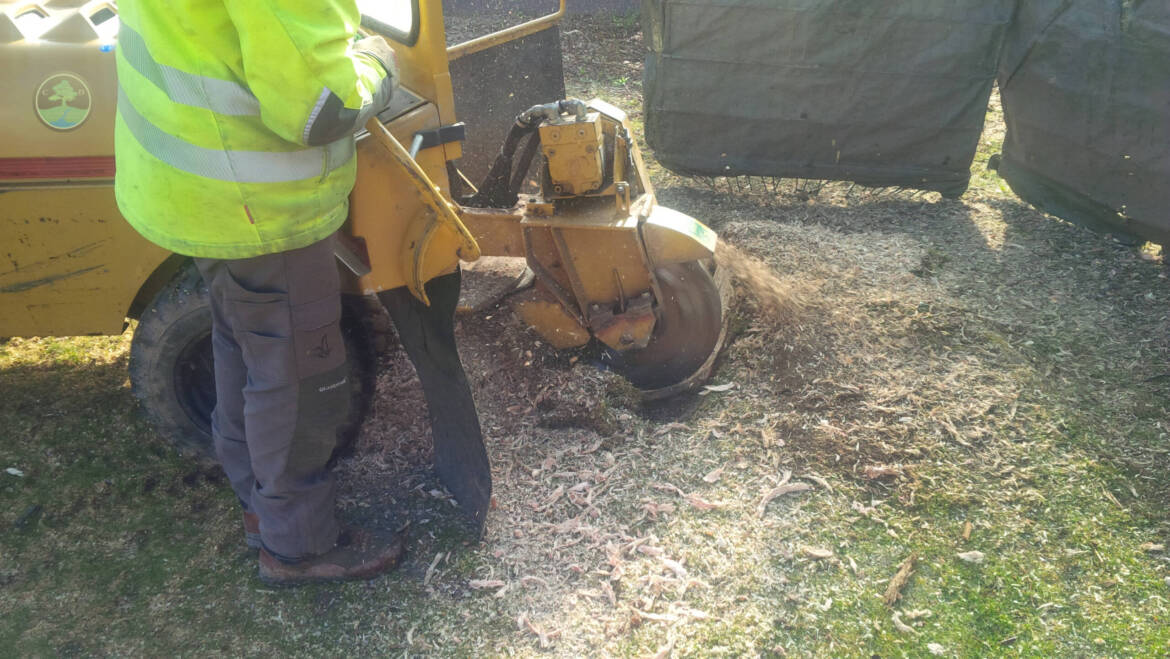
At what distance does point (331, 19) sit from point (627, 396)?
6.37ft

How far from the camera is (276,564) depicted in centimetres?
276

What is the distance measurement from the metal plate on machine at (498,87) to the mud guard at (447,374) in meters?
0.95

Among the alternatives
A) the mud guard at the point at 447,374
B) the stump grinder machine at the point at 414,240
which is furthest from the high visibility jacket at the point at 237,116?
the mud guard at the point at 447,374

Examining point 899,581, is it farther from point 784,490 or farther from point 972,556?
point 784,490

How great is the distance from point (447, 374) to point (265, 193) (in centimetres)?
101

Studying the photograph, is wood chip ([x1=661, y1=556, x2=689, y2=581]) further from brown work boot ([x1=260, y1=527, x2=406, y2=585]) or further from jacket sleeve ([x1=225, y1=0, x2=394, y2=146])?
jacket sleeve ([x1=225, y1=0, x2=394, y2=146])

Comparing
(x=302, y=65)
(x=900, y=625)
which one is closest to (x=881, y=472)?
(x=900, y=625)

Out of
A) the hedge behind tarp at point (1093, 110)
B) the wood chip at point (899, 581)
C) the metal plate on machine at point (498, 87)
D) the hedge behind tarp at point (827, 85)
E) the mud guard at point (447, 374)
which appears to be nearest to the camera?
the wood chip at point (899, 581)

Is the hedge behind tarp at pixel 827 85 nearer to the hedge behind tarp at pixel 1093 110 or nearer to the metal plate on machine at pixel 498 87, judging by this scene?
the hedge behind tarp at pixel 1093 110

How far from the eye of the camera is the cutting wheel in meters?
3.28

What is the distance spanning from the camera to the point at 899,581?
2717 millimetres

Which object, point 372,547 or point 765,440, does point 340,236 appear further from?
point 765,440

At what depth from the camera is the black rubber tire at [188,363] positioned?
3.04 metres

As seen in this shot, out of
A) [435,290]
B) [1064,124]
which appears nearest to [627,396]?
[435,290]
